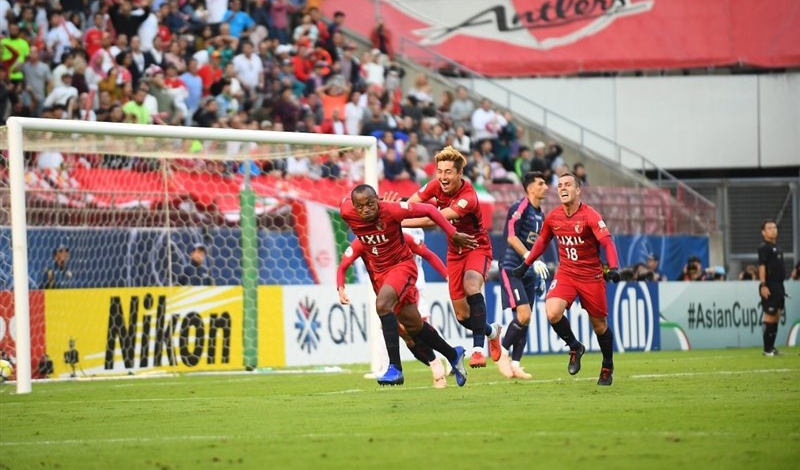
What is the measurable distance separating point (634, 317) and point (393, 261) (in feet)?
40.6

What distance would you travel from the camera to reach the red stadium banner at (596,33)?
111 feet

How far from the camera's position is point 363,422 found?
35.7ft

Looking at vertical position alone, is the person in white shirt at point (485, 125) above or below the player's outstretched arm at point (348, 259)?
above

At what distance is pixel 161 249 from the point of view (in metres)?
21.4

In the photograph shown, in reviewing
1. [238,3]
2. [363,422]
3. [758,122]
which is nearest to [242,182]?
[238,3]

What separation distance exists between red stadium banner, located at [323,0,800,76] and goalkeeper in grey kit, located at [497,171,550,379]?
16717mm

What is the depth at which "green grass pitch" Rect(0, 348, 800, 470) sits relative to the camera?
8648 mm

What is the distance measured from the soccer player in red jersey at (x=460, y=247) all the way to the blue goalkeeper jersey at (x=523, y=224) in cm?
161

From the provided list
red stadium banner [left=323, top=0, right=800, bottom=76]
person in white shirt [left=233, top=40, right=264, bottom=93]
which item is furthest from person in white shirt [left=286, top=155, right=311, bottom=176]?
red stadium banner [left=323, top=0, right=800, bottom=76]

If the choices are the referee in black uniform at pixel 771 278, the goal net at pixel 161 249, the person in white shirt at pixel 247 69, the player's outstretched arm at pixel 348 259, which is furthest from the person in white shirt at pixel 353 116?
the player's outstretched arm at pixel 348 259

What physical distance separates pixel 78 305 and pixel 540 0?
59.2 feet

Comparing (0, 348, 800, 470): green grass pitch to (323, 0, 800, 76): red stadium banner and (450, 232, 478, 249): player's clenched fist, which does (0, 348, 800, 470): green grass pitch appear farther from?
(323, 0, 800, 76): red stadium banner

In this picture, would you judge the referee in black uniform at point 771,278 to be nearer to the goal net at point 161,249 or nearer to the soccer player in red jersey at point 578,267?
the goal net at point 161,249

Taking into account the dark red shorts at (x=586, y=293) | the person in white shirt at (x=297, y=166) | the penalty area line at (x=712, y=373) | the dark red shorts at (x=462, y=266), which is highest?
the person in white shirt at (x=297, y=166)
